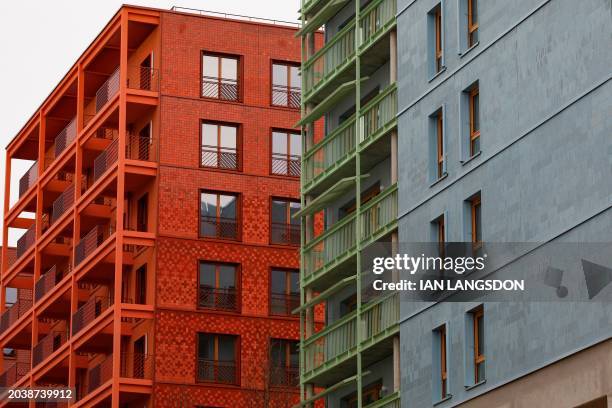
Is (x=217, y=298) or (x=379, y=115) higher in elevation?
(x=379, y=115)

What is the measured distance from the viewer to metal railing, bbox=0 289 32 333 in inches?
3863

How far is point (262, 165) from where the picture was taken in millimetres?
83438

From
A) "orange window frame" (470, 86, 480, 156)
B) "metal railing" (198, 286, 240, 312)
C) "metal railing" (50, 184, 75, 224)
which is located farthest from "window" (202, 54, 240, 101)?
"orange window frame" (470, 86, 480, 156)

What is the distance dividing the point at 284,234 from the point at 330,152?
18744 mm

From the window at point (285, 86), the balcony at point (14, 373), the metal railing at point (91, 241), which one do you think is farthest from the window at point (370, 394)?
the balcony at point (14, 373)

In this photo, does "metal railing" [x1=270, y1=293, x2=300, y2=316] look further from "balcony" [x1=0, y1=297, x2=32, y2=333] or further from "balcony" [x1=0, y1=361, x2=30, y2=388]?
"balcony" [x1=0, y1=361, x2=30, y2=388]

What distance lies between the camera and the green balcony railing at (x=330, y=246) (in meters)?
61.8

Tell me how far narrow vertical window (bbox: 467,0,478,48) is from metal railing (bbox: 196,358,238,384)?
30528 millimetres

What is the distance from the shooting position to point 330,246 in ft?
208

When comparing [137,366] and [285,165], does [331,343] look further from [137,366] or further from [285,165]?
[285,165]

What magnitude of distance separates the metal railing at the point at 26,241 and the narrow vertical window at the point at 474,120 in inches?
1888

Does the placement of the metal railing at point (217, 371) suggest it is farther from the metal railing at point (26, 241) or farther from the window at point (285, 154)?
the metal railing at point (26, 241)


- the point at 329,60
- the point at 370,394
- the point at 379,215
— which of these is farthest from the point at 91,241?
the point at 379,215

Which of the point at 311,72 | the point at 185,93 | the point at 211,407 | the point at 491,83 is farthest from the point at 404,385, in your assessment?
the point at 185,93
